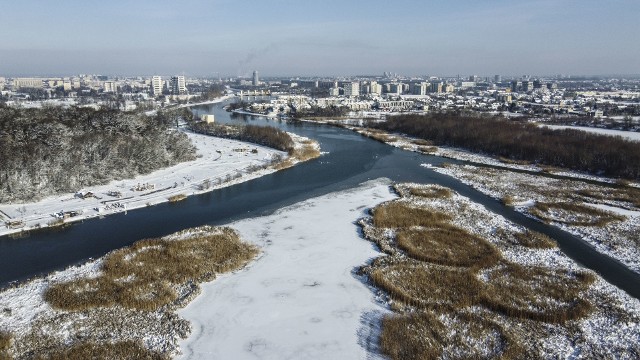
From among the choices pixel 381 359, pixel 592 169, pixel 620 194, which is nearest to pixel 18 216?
pixel 381 359

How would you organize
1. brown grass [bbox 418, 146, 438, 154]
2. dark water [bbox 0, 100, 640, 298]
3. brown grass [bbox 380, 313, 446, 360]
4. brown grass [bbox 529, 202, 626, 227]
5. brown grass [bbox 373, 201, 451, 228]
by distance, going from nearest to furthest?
brown grass [bbox 380, 313, 446, 360] → dark water [bbox 0, 100, 640, 298] → brown grass [bbox 373, 201, 451, 228] → brown grass [bbox 529, 202, 626, 227] → brown grass [bbox 418, 146, 438, 154]

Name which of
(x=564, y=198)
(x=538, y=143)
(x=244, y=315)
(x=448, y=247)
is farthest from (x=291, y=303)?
(x=538, y=143)

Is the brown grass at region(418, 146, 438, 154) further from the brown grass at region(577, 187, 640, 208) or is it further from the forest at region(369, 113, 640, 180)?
the brown grass at region(577, 187, 640, 208)

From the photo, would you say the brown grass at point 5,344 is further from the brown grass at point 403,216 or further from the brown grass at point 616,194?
the brown grass at point 616,194

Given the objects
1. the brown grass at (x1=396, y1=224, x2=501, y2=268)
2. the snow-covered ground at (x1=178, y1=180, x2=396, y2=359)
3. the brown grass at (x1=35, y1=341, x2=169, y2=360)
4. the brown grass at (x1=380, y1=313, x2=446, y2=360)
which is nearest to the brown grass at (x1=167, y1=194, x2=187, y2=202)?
the snow-covered ground at (x1=178, y1=180, x2=396, y2=359)

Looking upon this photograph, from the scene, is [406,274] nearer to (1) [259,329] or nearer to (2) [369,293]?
(2) [369,293]

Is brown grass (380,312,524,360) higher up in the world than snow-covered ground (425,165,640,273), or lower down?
lower down
